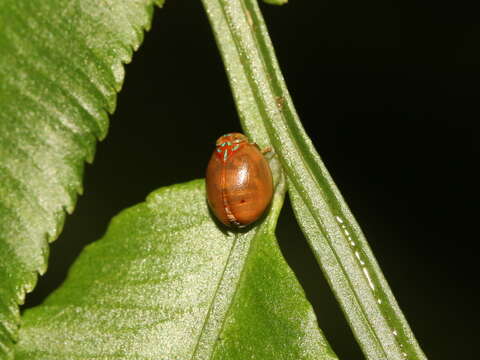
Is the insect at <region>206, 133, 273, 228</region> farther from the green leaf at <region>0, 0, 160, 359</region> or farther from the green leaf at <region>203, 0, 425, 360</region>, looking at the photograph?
the green leaf at <region>0, 0, 160, 359</region>

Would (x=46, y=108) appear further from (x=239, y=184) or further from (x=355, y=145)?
(x=355, y=145)

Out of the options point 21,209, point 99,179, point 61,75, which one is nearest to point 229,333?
point 21,209

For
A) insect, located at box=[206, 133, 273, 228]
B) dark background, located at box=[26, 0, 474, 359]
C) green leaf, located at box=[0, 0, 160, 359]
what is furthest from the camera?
dark background, located at box=[26, 0, 474, 359]

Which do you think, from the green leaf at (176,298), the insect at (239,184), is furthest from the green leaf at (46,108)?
the insect at (239,184)

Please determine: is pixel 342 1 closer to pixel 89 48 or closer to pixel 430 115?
pixel 430 115

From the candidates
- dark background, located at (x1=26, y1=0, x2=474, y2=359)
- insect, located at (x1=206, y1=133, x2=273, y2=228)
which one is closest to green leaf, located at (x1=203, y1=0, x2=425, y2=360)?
insect, located at (x1=206, y1=133, x2=273, y2=228)

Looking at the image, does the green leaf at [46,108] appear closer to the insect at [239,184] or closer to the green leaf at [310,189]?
the green leaf at [310,189]
